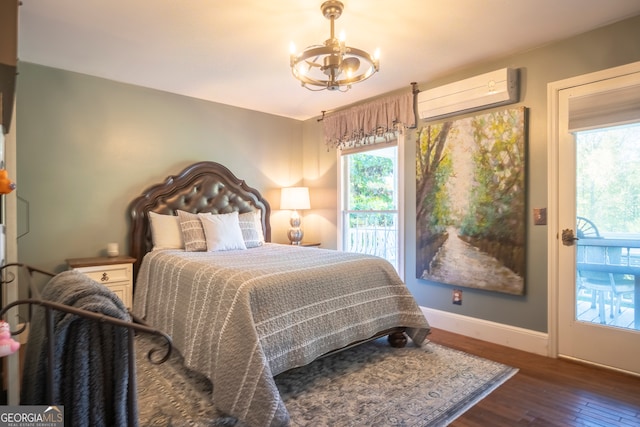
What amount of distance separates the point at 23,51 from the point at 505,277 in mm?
4382

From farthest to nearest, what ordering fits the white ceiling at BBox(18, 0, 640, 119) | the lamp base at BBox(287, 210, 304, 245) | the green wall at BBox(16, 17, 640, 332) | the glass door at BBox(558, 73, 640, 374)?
the lamp base at BBox(287, 210, 304, 245) < the green wall at BBox(16, 17, 640, 332) < the glass door at BBox(558, 73, 640, 374) < the white ceiling at BBox(18, 0, 640, 119)

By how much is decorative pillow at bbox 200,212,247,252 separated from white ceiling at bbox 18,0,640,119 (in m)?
1.38

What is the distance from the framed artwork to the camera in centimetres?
291

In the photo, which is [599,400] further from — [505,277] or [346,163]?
[346,163]

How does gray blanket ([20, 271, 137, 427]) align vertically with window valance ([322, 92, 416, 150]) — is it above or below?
below

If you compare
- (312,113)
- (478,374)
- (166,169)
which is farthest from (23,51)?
(478,374)

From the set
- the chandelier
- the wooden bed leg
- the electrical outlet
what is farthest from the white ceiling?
the wooden bed leg

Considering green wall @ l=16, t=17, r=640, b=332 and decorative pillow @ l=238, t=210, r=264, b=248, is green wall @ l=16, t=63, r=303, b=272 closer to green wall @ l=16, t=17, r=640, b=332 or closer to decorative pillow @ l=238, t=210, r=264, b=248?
green wall @ l=16, t=17, r=640, b=332

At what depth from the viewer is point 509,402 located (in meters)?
2.06

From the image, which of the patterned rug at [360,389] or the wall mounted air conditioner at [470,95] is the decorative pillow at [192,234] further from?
the wall mounted air conditioner at [470,95]

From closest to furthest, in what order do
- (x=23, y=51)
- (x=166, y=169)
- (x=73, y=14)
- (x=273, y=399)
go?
1. (x=273, y=399)
2. (x=73, y=14)
3. (x=23, y=51)
4. (x=166, y=169)

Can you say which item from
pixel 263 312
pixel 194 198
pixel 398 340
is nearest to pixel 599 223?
pixel 398 340

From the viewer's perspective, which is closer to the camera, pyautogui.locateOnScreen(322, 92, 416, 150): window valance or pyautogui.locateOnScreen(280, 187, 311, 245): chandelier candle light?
pyautogui.locateOnScreen(322, 92, 416, 150): window valance

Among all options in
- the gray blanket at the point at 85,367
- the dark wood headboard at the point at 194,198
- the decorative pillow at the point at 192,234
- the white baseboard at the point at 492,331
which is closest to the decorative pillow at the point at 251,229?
the dark wood headboard at the point at 194,198
